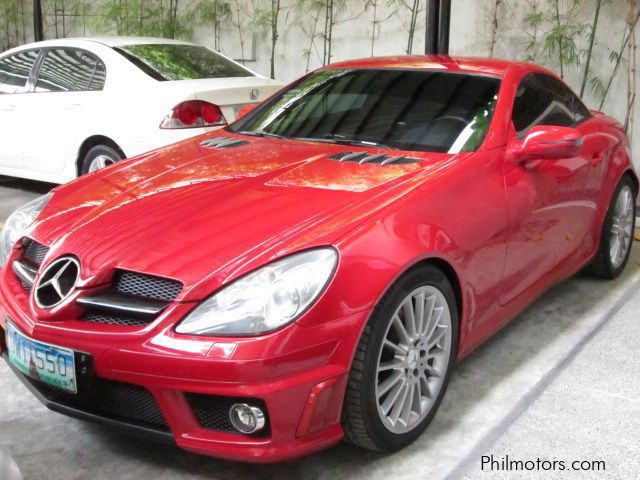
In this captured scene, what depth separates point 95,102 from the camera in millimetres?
5266

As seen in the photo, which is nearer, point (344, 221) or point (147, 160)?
point (344, 221)

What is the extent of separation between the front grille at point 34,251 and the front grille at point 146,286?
434mm

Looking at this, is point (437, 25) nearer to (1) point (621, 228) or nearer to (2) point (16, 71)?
(1) point (621, 228)

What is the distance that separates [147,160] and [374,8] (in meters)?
4.79

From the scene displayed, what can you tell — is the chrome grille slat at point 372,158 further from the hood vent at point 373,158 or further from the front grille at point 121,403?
the front grille at point 121,403

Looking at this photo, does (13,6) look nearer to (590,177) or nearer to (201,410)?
(590,177)

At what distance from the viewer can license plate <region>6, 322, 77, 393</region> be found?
2.14 m

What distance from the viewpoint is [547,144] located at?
113 inches

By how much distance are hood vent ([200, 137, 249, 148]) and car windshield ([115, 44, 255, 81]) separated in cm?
199

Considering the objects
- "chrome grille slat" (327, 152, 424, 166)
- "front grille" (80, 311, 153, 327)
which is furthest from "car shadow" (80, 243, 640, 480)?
"chrome grille slat" (327, 152, 424, 166)

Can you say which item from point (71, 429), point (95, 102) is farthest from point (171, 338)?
point (95, 102)
